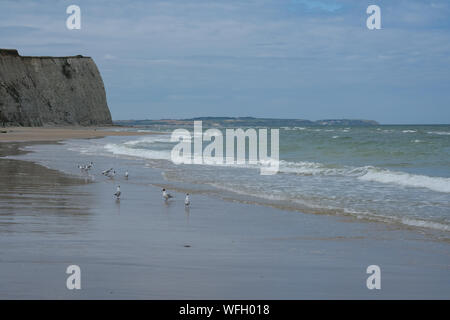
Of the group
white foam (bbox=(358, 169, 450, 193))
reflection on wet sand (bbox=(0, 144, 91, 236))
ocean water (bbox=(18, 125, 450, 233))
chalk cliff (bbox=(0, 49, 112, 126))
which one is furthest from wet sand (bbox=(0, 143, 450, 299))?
chalk cliff (bbox=(0, 49, 112, 126))

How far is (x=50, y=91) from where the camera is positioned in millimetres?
97875

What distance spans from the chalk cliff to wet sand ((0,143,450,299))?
79.6 meters

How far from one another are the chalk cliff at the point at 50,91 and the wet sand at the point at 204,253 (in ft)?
261

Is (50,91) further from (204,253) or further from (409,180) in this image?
(204,253)

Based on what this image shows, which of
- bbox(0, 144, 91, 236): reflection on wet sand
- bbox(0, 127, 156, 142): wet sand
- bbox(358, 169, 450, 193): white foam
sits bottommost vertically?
bbox(0, 144, 91, 236): reflection on wet sand

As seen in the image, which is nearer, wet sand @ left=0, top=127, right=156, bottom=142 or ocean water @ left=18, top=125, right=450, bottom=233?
ocean water @ left=18, top=125, right=450, bottom=233

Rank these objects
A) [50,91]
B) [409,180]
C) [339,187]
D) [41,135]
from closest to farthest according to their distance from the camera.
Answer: [339,187] < [409,180] < [41,135] < [50,91]

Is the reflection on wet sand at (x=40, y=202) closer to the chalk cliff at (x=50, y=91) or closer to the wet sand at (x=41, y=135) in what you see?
the wet sand at (x=41, y=135)

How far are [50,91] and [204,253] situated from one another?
95.6 metres

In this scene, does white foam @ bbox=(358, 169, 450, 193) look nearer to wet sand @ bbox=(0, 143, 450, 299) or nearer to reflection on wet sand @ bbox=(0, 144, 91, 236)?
wet sand @ bbox=(0, 143, 450, 299)

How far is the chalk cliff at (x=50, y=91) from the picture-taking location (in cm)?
8688

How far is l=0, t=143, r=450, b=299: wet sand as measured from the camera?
566 cm

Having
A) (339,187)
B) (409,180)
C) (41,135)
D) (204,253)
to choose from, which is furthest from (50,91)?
(204,253)
